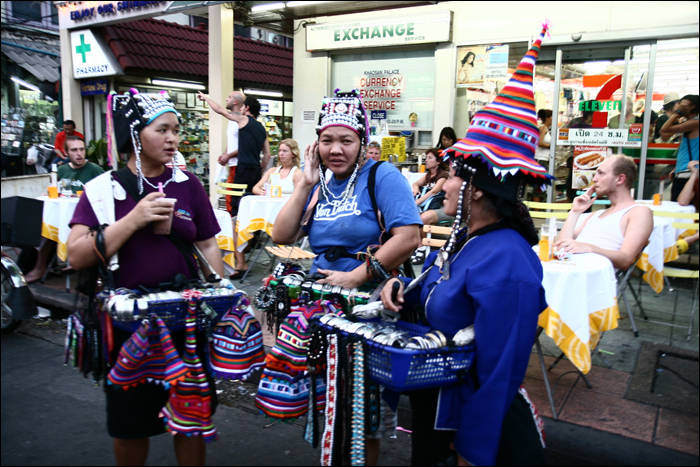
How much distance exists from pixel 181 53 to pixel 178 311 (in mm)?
13052

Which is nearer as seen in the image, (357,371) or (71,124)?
(357,371)

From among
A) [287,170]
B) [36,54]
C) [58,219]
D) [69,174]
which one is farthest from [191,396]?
[36,54]

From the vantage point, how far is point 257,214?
6.74 meters

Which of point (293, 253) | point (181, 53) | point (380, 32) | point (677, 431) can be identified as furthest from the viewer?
point (181, 53)

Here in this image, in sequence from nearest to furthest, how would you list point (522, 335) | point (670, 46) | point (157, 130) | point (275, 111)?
point (522, 335) → point (157, 130) → point (670, 46) → point (275, 111)

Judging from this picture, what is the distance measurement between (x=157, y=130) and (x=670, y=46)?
24.6 feet

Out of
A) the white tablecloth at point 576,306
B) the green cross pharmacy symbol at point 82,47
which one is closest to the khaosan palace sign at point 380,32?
the green cross pharmacy symbol at point 82,47

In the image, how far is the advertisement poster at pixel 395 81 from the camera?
9.73 meters

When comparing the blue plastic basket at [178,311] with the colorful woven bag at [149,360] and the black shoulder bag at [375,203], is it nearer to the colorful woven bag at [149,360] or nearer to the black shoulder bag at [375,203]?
the colorful woven bag at [149,360]

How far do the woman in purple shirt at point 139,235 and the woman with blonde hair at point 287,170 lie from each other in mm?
5025

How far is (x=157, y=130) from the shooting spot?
2.29m

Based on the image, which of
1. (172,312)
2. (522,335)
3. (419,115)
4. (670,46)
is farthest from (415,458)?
(419,115)

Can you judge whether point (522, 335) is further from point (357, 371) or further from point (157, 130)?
point (157, 130)

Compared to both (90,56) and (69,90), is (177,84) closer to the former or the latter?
(90,56)
